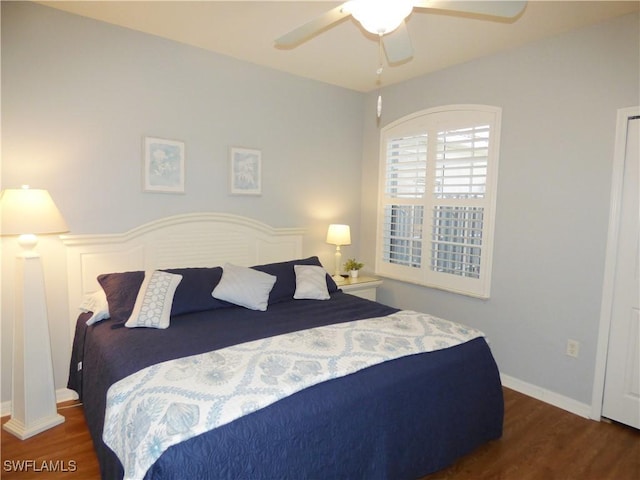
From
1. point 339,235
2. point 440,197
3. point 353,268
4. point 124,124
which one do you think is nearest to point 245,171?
point 124,124

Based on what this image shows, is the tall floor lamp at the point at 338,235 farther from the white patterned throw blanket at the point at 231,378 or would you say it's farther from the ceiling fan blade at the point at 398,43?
the ceiling fan blade at the point at 398,43

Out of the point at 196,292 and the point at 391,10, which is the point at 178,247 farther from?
the point at 391,10

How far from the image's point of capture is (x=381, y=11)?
1636 millimetres

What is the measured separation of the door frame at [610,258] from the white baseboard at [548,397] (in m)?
0.07

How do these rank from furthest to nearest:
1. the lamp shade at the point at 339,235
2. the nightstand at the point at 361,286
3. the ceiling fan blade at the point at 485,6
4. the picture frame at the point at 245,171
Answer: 1. the lamp shade at the point at 339,235
2. the nightstand at the point at 361,286
3. the picture frame at the point at 245,171
4. the ceiling fan blade at the point at 485,6

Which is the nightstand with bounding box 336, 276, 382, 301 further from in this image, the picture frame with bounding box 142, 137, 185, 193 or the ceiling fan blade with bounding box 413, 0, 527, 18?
the ceiling fan blade with bounding box 413, 0, 527, 18

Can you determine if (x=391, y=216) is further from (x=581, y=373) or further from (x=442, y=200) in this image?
(x=581, y=373)

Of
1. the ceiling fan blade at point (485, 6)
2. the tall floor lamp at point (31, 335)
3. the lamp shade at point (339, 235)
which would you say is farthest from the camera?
the lamp shade at point (339, 235)

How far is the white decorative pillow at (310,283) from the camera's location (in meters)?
3.16

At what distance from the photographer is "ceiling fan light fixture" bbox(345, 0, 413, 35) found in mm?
1617

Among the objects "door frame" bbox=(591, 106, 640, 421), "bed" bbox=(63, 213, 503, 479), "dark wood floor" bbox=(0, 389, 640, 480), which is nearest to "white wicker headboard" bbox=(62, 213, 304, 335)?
"bed" bbox=(63, 213, 503, 479)

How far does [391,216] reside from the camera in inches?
163

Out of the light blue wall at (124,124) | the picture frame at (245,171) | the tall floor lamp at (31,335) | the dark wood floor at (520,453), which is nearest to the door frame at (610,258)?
the dark wood floor at (520,453)

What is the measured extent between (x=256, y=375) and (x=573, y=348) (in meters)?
2.35
